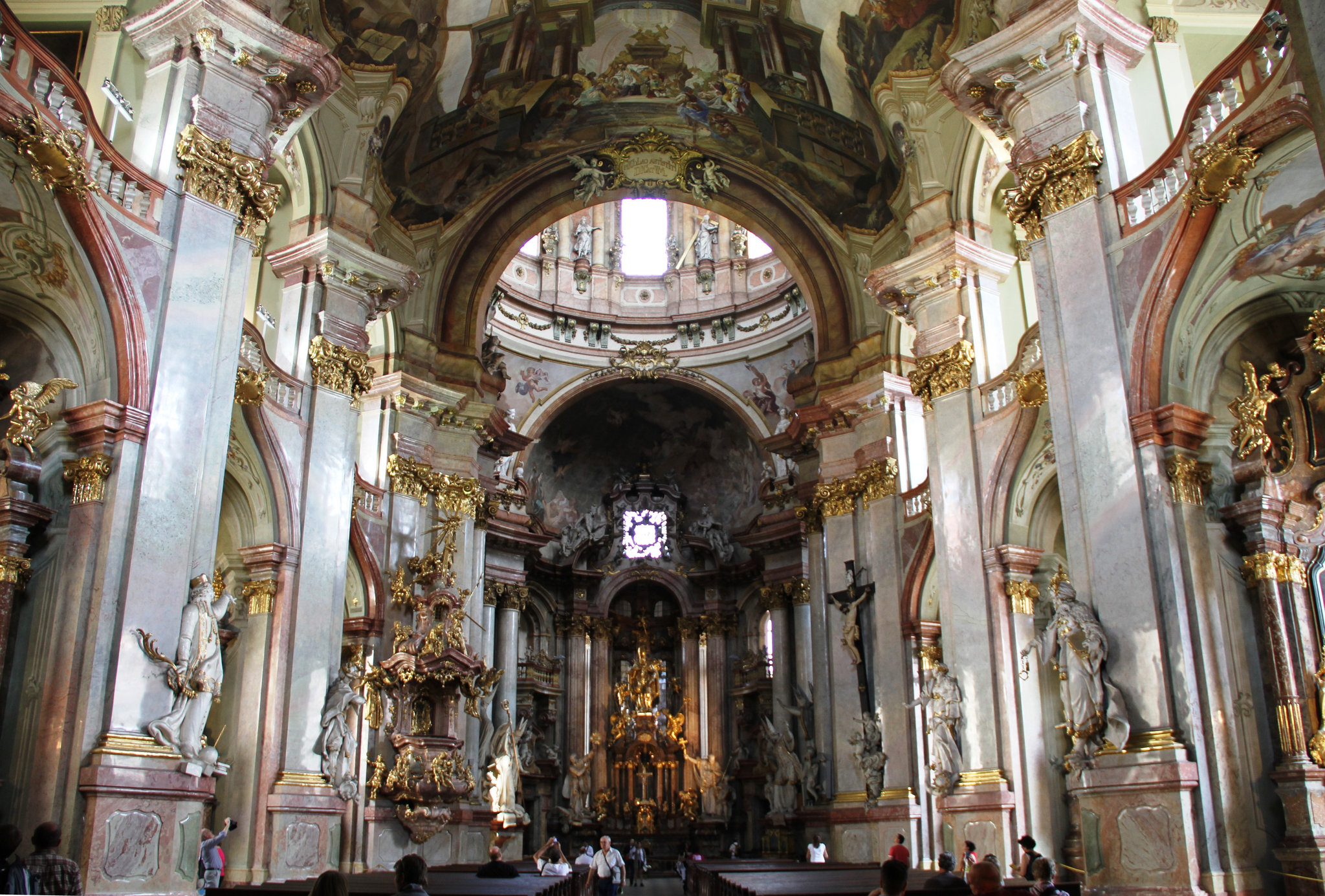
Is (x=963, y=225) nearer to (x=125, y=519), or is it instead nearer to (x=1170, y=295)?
(x=1170, y=295)

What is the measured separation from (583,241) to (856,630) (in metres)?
17.0

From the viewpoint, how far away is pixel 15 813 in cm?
927

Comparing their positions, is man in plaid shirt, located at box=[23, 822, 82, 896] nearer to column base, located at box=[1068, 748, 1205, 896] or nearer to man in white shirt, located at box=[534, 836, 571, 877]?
man in white shirt, located at box=[534, 836, 571, 877]

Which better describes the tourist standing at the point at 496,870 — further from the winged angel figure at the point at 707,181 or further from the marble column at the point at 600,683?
the marble column at the point at 600,683

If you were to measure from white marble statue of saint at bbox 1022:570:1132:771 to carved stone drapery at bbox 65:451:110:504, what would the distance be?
8.94 meters

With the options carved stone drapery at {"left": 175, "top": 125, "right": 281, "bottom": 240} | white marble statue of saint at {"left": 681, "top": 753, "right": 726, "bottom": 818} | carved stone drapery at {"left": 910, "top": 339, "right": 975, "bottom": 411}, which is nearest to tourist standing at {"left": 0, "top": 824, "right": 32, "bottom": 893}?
carved stone drapery at {"left": 175, "top": 125, "right": 281, "bottom": 240}

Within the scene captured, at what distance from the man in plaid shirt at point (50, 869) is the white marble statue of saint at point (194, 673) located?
196 centimetres

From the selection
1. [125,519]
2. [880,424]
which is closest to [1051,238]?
[880,424]

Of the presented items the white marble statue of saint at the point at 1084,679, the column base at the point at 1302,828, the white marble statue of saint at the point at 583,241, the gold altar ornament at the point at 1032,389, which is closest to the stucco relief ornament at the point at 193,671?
the white marble statue of saint at the point at 1084,679

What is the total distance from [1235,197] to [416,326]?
15.0m

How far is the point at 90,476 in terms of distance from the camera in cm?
998

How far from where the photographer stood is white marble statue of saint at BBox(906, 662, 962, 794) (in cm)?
1462

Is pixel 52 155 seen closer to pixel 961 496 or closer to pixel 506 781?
pixel 961 496

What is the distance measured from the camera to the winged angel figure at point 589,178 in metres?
22.5
